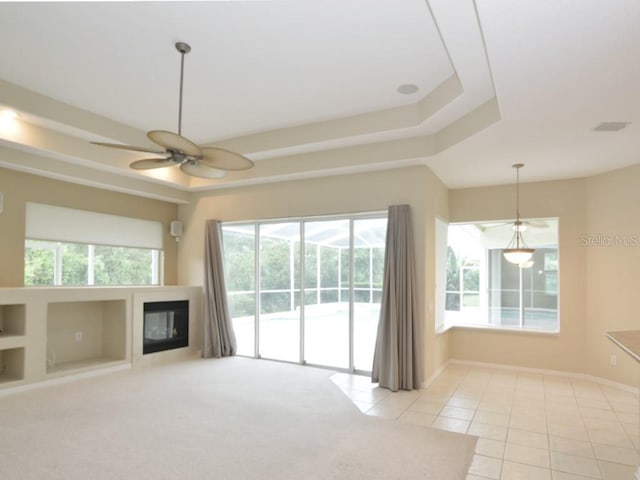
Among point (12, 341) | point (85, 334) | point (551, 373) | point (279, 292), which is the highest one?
point (279, 292)

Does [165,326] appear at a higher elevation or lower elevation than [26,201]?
lower

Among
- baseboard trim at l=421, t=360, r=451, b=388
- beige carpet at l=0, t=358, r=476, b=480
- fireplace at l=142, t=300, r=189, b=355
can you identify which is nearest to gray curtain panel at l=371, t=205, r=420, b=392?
baseboard trim at l=421, t=360, r=451, b=388

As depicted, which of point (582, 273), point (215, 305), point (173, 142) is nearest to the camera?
point (173, 142)

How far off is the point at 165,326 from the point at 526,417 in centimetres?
511

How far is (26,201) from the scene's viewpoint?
518cm

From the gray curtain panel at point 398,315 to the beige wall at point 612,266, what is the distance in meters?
2.55

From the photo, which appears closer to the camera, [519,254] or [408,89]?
[408,89]

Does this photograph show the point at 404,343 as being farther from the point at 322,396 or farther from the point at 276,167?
the point at 276,167

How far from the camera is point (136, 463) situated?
3002mm

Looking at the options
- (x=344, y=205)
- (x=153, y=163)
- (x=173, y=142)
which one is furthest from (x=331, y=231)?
(x=173, y=142)

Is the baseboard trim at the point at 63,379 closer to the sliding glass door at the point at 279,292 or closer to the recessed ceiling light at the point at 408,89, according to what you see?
the sliding glass door at the point at 279,292

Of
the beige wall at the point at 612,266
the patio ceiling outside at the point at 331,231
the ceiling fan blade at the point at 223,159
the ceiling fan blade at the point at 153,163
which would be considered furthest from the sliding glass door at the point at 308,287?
the beige wall at the point at 612,266

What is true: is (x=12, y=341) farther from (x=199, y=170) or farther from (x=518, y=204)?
(x=518, y=204)

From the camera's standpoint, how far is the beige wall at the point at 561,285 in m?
5.61
